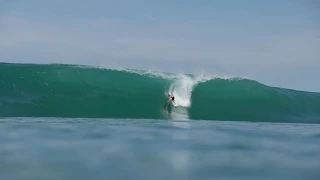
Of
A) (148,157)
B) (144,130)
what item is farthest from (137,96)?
(148,157)

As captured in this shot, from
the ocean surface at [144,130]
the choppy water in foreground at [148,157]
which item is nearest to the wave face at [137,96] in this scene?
the ocean surface at [144,130]

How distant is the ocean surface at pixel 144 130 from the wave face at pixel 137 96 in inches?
1.4

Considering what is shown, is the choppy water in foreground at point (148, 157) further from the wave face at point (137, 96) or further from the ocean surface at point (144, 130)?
the wave face at point (137, 96)

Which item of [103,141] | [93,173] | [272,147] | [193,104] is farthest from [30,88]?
[93,173]

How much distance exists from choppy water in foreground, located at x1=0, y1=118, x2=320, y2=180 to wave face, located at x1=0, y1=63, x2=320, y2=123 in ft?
19.8

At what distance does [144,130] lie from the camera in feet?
26.7

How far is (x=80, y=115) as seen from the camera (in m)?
12.6

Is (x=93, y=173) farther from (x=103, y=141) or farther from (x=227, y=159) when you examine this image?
(x=103, y=141)

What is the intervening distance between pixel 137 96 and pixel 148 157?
10.7 m

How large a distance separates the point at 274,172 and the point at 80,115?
8960 mm

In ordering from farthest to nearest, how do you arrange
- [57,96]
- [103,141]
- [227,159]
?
1. [57,96]
2. [103,141]
3. [227,159]

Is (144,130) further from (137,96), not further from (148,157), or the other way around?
(137,96)

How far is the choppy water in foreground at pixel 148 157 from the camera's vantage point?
13.3ft

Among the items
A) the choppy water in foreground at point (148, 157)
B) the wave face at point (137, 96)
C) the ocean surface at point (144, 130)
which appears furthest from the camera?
the wave face at point (137, 96)
